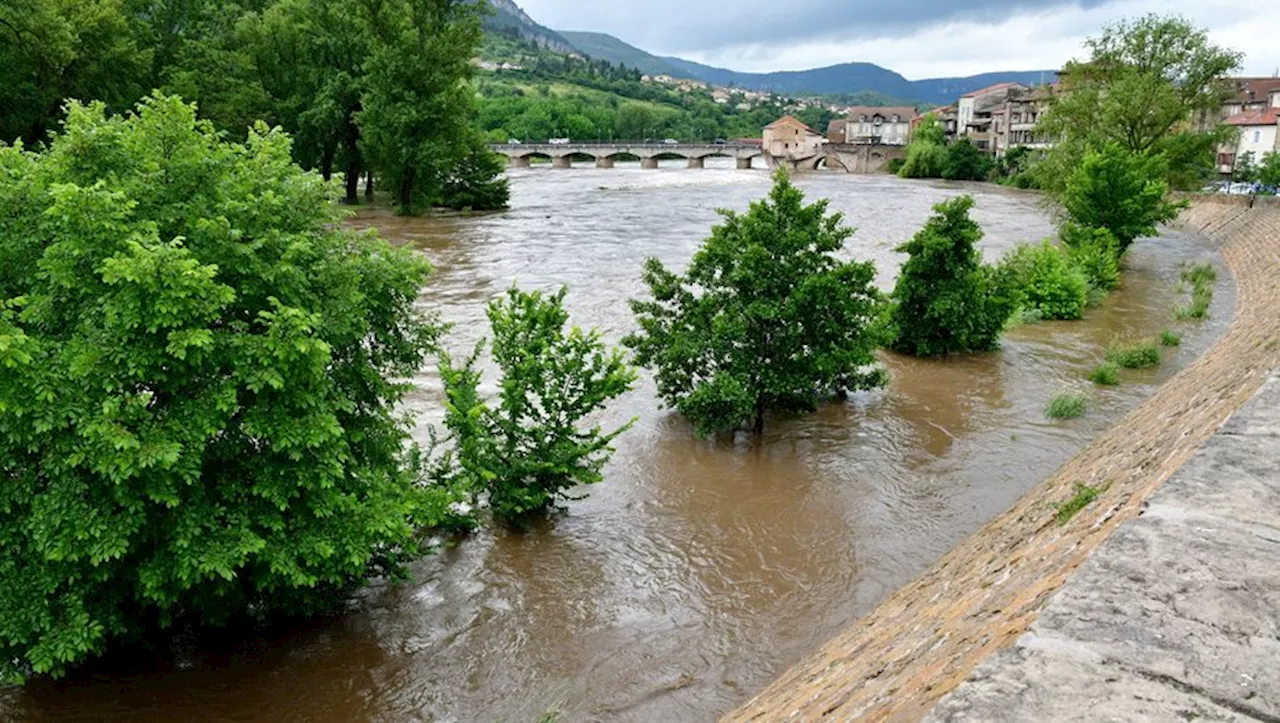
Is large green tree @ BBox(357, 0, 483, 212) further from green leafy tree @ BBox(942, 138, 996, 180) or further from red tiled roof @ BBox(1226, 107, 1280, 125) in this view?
red tiled roof @ BBox(1226, 107, 1280, 125)

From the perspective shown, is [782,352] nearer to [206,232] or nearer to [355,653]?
[355,653]

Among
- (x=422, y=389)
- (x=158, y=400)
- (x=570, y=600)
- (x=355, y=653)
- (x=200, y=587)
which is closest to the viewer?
(x=158, y=400)

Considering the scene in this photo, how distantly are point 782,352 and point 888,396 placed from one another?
316 centimetres

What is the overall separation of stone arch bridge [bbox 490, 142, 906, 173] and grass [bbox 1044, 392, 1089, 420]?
8661 centimetres

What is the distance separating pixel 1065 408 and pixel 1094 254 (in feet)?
52.4

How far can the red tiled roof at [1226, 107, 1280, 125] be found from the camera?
7511 cm

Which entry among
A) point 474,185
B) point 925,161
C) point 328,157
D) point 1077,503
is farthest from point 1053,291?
point 925,161

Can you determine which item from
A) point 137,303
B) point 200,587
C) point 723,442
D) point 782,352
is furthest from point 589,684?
point 782,352

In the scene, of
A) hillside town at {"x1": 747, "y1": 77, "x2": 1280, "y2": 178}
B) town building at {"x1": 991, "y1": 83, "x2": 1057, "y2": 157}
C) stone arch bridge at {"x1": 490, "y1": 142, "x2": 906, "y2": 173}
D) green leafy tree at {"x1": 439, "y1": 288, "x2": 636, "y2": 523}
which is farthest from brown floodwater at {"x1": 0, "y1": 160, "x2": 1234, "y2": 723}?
town building at {"x1": 991, "y1": 83, "x2": 1057, "y2": 157}

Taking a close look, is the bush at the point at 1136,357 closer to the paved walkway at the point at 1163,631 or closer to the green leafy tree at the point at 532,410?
the green leafy tree at the point at 532,410

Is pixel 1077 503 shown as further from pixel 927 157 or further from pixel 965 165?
pixel 927 157

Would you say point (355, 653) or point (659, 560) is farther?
point (659, 560)

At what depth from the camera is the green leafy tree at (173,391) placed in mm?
6766

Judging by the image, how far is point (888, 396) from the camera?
16.9 m
